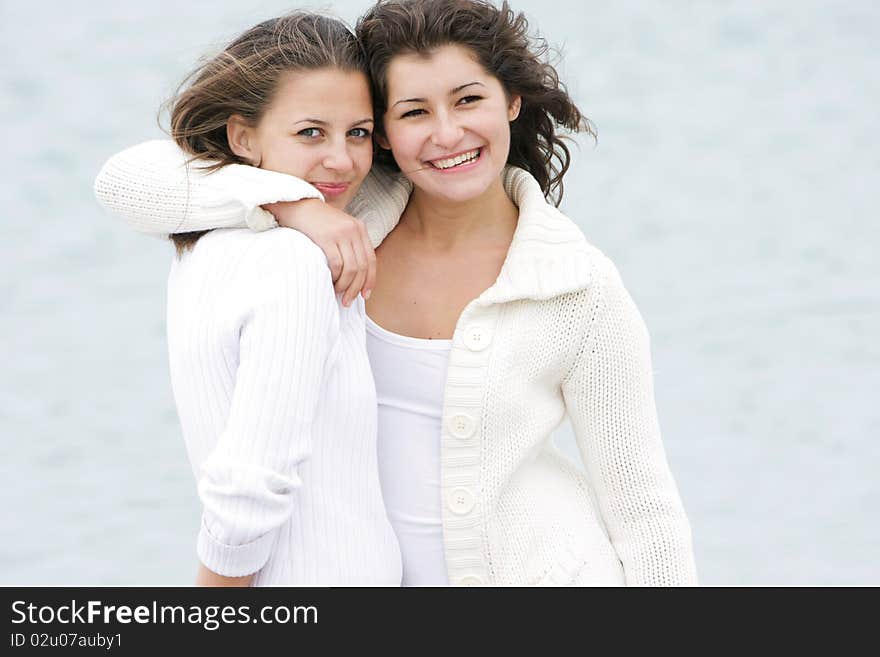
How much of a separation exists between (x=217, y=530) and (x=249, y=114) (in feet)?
2.03

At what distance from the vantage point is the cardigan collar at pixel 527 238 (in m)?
1.99

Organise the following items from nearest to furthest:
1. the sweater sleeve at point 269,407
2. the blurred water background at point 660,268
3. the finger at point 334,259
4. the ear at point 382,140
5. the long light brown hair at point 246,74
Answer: the sweater sleeve at point 269,407 < the finger at point 334,259 < the long light brown hair at point 246,74 < the ear at point 382,140 < the blurred water background at point 660,268

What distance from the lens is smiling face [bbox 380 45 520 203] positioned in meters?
2.01

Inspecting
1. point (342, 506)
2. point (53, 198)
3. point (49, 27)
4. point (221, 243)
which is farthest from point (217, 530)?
point (49, 27)

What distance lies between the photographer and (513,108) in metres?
2.16

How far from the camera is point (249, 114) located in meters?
1.92

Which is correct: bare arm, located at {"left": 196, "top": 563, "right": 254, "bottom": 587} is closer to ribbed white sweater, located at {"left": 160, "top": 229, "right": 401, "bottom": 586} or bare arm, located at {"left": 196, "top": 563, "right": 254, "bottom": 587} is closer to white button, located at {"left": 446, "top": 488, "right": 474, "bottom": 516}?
ribbed white sweater, located at {"left": 160, "top": 229, "right": 401, "bottom": 586}

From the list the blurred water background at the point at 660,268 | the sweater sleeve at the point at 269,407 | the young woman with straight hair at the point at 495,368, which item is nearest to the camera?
the sweater sleeve at the point at 269,407

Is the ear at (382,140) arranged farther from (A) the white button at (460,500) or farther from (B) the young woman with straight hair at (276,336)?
(A) the white button at (460,500)

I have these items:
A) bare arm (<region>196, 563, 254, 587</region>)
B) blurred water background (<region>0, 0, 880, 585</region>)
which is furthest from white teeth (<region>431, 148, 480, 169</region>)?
blurred water background (<region>0, 0, 880, 585</region>)

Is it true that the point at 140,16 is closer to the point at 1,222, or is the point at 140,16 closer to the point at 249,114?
the point at 1,222

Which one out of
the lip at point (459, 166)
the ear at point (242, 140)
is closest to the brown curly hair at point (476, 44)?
the lip at point (459, 166)

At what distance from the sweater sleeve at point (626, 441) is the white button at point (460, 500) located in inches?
8.4

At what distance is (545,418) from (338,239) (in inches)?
19.0
